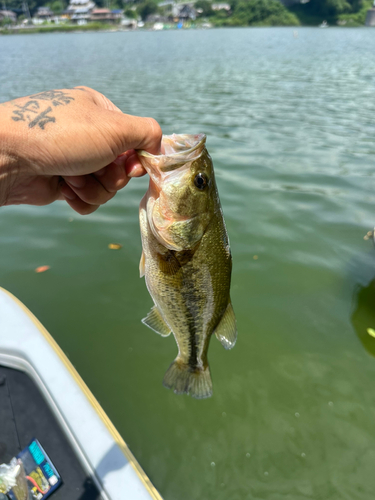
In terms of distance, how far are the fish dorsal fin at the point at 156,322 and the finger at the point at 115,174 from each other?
88 centimetres

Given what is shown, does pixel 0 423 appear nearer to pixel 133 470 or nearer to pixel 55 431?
pixel 55 431

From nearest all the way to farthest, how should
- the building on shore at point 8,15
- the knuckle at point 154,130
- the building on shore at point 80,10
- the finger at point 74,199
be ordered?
1. the knuckle at point 154,130
2. the finger at point 74,199
3. the building on shore at point 8,15
4. the building on shore at point 80,10

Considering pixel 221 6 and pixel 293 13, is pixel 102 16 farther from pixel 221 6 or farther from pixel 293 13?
pixel 293 13

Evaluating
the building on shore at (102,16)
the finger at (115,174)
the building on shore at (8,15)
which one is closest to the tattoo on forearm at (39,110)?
the finger at (115,174)

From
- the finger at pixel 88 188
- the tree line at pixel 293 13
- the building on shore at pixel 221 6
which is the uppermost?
the building on shore at pixel 221 6

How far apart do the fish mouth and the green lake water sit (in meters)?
2.75

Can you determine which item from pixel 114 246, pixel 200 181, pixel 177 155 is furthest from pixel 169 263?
pixel 114 246

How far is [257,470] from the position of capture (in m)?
3.09

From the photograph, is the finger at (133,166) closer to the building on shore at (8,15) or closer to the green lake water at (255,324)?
the green lake water at (255,324)

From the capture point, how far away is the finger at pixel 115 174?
7.26 ft

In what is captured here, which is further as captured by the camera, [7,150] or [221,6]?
[221,6]

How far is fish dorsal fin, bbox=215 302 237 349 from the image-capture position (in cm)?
208

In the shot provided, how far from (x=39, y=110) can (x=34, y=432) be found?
219cm

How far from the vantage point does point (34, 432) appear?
2.42m
